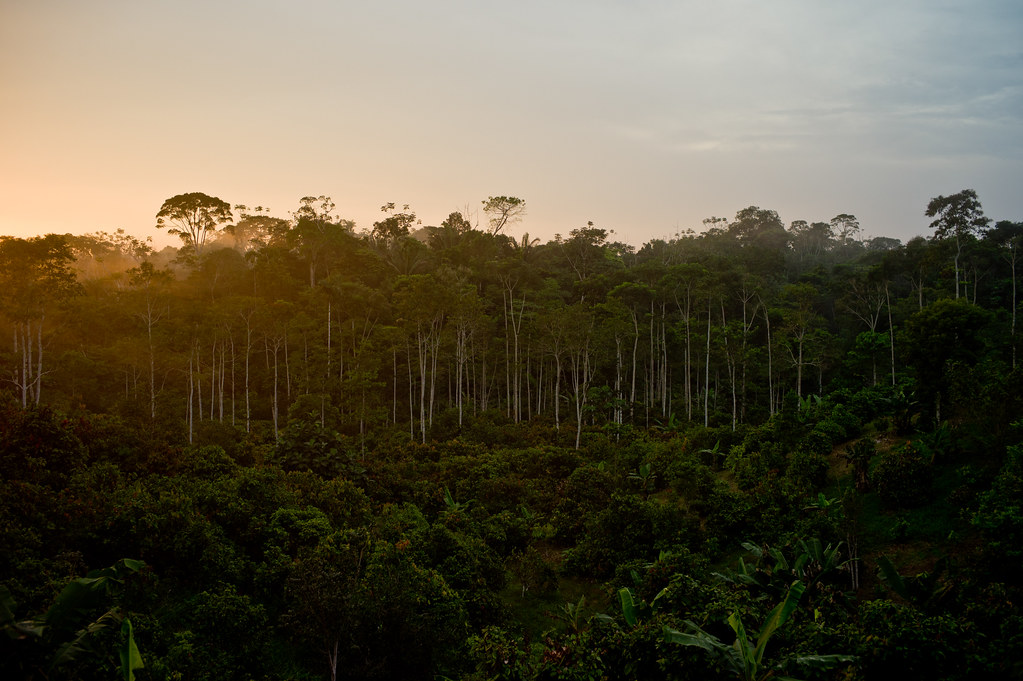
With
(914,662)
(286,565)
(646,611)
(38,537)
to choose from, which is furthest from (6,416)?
(914,662)

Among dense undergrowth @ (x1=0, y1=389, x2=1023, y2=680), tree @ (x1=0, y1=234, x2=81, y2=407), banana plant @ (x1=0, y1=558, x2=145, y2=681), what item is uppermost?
tree @ (x1=0, y1=234, x2=81, y2=407)

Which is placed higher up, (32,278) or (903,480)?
(32,278)

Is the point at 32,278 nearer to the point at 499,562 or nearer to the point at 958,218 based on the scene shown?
the point at 499,562

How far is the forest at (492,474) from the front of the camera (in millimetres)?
9000

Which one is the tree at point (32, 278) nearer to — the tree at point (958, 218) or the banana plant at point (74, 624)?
the banana plant at point (74, 624)

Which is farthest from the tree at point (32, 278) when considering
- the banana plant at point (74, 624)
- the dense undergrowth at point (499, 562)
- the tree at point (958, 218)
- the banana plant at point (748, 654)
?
the tree at point (958, 218)

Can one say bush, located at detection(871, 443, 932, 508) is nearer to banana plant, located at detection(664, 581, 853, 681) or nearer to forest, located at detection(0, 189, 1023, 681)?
forest, located at detection(0, 189, 1023, 681)

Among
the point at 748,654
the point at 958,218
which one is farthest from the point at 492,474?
the point at 958,218

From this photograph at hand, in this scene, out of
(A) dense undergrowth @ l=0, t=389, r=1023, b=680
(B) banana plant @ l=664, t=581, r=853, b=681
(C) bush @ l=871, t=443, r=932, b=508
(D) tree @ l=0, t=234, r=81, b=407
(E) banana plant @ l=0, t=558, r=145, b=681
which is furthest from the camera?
(D) tree @ l=0, t=234, r=81, b=407

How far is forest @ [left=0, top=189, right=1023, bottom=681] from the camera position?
900 cm

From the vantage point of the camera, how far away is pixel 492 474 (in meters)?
22.5

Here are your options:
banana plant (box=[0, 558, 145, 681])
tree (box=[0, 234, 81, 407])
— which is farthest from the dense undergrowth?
tree (box=[0, 234, 81, 407])

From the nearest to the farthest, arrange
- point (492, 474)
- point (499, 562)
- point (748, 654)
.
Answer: point (748, 654) → point (499, 562) → point (492, 474)

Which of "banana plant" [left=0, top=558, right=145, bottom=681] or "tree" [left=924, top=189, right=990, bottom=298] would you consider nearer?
"banana plant" [left=0, top=558, right=145, bottom=681]
